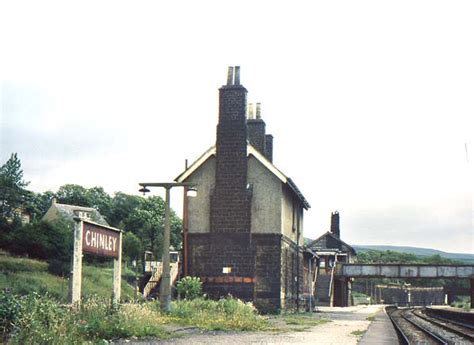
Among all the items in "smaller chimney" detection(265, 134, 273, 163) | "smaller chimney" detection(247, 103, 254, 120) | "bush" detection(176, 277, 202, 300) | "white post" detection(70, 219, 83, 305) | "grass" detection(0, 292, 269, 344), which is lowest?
"bush" detection(176, 277, 202, 300)

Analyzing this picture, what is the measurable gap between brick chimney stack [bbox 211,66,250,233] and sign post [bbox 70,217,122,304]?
14.5 m

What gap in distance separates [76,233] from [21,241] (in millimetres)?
43274

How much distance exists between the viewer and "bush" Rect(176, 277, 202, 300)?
25516 millimetres

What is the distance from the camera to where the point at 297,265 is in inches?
1318

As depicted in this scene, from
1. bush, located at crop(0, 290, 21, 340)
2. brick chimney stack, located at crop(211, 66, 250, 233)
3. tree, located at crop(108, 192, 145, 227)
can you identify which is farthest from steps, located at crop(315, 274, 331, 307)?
bush, located at crop(0, 290, 21, 340)

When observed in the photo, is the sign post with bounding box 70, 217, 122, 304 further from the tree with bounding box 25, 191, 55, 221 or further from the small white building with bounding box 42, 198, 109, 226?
the tree with bounding box 25, 191, 55, 221

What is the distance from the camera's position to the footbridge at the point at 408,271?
56.3 metres

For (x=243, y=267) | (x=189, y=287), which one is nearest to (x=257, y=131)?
(x=243, y=267)

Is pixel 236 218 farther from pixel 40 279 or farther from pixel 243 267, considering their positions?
pixel 40 279

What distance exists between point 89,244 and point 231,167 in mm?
16292

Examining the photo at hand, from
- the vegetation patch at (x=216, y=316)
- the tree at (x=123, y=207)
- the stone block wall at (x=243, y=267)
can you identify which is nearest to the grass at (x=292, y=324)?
the vegetation patch at (x=216, y=316)

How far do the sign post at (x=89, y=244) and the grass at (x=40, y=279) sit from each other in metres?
24.0

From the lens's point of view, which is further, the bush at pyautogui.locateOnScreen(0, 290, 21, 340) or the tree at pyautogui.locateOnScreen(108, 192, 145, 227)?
the tree at pyautogui.locateOnScreen(108, 192, 145, 227)

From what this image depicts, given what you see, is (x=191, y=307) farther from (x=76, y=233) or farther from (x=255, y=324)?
(x=76, y=233)
